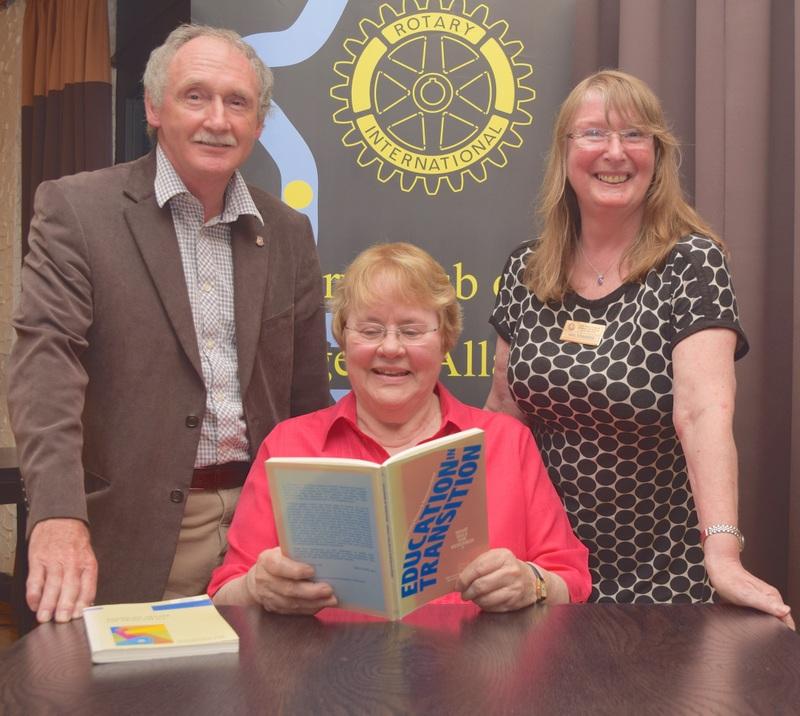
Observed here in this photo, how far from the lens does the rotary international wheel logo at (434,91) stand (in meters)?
2.96

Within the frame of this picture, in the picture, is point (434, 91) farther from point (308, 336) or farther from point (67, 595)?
point (67, 595)

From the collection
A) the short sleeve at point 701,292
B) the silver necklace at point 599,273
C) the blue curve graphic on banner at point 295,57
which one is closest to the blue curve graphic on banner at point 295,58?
the blue curve graphic on banner at point 295,57

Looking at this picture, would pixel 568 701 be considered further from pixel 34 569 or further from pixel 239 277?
pixel 239 277

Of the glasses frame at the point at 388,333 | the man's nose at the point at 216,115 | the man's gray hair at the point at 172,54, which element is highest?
the man's gray hair at the point at 172,54

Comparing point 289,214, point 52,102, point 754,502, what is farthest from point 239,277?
point 52,102

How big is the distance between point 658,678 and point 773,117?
189cm

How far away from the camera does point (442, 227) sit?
9.86 feet

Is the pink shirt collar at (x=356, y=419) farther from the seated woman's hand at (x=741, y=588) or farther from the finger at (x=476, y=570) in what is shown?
the seated woman's hand at (x=741, y=588)

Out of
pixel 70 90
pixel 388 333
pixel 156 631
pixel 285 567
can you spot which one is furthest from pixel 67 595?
pixel 70 90

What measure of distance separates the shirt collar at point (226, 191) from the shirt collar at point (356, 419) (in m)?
0.55

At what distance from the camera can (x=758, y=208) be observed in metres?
2.71

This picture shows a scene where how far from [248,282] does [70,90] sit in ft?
10.1

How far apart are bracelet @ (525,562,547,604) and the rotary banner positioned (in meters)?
1.21

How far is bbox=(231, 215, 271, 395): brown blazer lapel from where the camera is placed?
2217 mm
